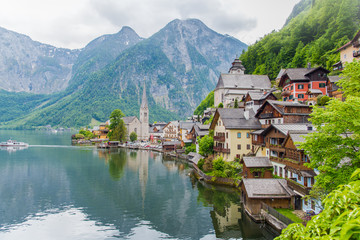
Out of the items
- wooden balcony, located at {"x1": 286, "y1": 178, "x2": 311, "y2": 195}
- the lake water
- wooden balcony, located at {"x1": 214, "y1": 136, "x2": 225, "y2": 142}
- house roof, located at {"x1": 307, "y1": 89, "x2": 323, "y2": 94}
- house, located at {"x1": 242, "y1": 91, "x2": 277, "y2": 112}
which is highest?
house roof, located at {"x1": 307, "y1": 89, "x2": 323, "y2": 94}

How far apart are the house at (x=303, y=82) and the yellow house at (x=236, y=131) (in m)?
15.8

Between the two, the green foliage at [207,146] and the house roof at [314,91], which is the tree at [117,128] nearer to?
the green foliage at [207,146]

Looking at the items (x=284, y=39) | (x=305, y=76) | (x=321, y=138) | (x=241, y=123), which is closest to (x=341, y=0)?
(x=284, y=39)

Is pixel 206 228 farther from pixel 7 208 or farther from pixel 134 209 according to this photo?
pixel 7 208

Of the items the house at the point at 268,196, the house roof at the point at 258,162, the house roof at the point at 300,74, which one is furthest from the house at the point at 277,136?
the house roof at the point at 300,74

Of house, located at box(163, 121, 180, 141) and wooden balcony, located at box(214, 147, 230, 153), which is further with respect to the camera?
house, located at box(163, 121, 180, 141)

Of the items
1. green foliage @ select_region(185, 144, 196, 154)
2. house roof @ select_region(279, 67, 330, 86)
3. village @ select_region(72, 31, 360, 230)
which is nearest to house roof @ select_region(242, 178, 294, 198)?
village @ select_region(72, 31, 360, 230)

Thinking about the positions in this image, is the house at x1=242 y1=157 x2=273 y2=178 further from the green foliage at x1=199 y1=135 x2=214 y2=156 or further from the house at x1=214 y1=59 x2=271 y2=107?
the house at x1=214 y1=59 x2=271 y2=107

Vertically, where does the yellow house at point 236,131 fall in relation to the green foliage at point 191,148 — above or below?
above

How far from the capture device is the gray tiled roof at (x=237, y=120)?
5041 centimetres

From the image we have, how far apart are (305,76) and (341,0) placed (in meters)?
54.1

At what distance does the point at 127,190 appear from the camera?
45531 mm

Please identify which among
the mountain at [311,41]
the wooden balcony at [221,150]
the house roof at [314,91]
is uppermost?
the mountain at [311,41]

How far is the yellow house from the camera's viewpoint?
50531mm
